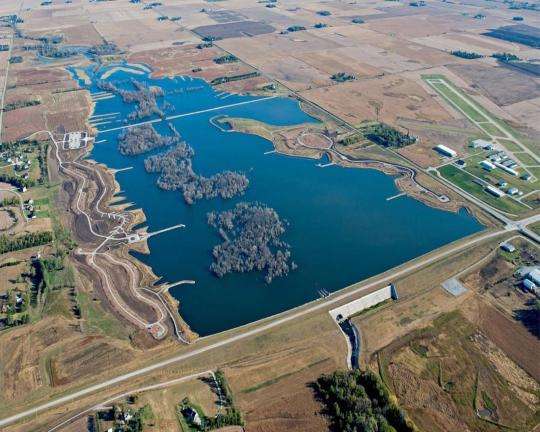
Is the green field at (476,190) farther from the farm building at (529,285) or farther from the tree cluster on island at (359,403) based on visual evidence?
A: the tree cluster on island at (359,403)

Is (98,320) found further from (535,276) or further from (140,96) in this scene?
(140,96)

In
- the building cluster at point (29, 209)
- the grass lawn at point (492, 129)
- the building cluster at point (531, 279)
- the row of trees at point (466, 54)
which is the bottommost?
the building cluster at point (29, 209)

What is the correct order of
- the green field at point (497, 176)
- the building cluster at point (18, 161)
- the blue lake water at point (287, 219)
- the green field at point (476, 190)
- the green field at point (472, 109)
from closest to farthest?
the blue lake water at point (287, 219), the green field at point (476, 190), the green field at point (497, 176), the building cluster at point (18, 161), the green field at point (472, 109)

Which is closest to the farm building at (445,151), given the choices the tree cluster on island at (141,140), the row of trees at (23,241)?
the tree cluster on island at (141,140)

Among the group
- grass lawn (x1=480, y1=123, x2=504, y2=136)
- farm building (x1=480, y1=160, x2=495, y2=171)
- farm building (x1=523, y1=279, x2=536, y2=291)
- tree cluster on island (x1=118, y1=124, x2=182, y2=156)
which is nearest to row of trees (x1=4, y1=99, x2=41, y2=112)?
tree cluster on island (x1=118, y1=124, x2=182, y2=156)

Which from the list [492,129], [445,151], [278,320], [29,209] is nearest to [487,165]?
[445,151]

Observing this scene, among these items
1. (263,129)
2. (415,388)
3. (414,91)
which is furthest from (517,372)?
(414,91)
